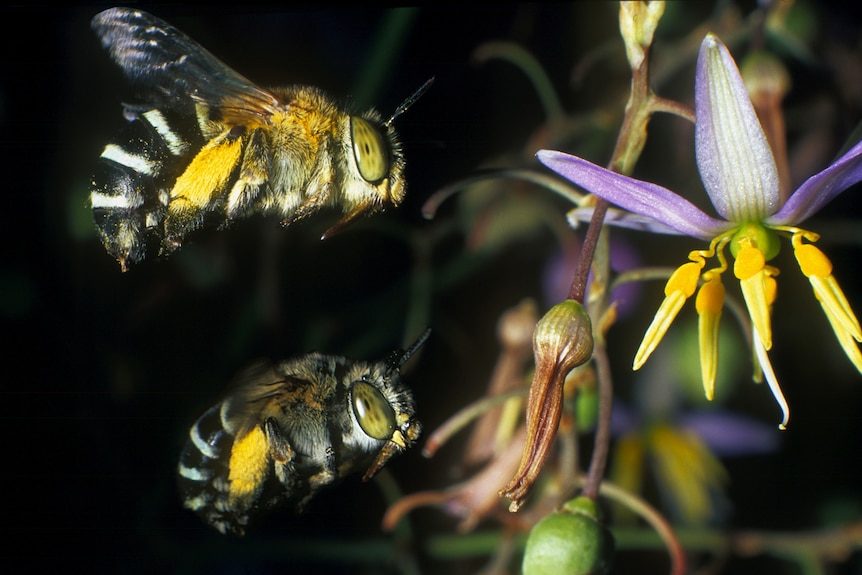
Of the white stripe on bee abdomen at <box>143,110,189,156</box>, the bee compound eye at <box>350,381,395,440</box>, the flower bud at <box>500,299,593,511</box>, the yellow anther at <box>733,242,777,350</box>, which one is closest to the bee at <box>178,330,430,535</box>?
the bee compound eye at <box>350,381,395,440</box>

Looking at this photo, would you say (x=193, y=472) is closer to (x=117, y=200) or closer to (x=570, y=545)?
(x=117, y=200)

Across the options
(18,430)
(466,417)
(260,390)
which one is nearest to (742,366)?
(466,417)

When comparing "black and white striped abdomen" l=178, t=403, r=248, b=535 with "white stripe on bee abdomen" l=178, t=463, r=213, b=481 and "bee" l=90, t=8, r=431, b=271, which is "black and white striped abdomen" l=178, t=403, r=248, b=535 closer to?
"white stripe on bee abdomen" l=178, t=463, r=213, b=481

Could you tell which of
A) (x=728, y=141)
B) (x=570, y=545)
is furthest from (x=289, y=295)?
(x=728, y=141)

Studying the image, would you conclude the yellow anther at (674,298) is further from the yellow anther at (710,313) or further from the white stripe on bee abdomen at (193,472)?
the white stripe on bee abdomen at (193,472)

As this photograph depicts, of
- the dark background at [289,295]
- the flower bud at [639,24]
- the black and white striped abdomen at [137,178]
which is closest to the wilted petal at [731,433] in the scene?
the dark background at [289,295]

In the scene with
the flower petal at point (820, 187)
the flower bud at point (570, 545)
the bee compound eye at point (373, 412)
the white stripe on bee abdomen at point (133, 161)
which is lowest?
the flower bud at point (570, 545)
